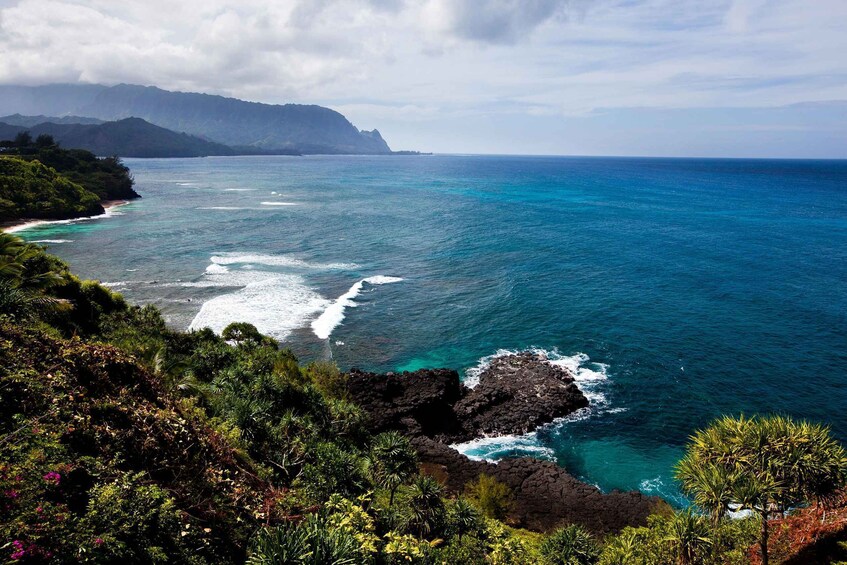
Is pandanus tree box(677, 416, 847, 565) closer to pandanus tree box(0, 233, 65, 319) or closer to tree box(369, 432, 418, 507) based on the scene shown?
tree box(369, 432, 418, 507)

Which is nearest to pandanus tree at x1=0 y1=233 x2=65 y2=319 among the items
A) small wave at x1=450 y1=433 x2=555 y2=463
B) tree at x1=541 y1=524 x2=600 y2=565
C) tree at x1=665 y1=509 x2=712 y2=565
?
tree at x1=541 y1=524 x2=600 y2=565

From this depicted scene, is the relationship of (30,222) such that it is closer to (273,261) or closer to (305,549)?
(273,261)

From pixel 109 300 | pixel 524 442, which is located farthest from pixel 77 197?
pixel 524 442

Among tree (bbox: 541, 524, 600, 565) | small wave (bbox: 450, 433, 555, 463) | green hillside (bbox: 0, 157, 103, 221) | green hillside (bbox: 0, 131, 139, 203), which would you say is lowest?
small wave (bbox: 450, 433, 555, 463)

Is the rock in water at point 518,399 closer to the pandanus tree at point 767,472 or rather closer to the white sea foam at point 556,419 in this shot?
the white sea foam at point 556,419

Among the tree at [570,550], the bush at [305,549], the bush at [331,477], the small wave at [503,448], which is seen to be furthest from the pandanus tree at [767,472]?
the small wave at [503,448]
